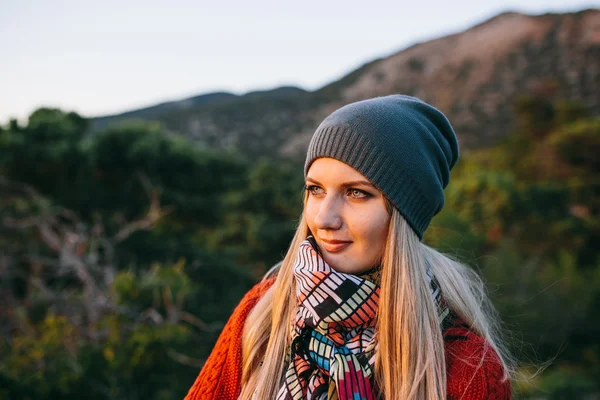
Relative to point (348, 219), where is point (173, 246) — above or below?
below

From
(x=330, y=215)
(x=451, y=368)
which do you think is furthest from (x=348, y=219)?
(x=451, y=368)

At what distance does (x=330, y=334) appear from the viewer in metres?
1.33

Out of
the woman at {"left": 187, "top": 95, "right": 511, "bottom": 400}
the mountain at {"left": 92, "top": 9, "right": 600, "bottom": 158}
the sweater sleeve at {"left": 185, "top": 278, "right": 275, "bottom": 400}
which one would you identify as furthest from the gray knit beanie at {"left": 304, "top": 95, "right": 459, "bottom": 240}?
the mountain at {"left": 92, "top": 9, "right": 600, "bottom": 158}

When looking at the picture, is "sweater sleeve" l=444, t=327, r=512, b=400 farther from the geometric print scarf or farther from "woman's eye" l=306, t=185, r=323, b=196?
"woman's eye" l=306, t=185, r=323, b=196

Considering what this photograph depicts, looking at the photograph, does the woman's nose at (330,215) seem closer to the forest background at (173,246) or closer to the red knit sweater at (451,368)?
the red knit sweater at (451,368)

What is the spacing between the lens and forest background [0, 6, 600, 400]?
177 inches

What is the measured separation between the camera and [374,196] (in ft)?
4.38

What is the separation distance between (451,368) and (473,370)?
0.20ft

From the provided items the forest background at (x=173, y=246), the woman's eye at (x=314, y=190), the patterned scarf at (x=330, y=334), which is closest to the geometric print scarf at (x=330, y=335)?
the patterned scarf at (x=330, y=334)

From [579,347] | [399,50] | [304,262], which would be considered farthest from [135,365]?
[399,50]

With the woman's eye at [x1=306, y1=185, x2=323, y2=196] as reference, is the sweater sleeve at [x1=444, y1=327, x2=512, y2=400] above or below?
below

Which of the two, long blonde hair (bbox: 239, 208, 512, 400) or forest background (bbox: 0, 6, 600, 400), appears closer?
long blonde hair (bbox: 239, 208, 512, 400)

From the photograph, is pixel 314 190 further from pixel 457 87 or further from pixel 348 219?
pixel 457 87

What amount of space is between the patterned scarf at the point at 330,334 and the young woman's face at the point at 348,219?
1.7 inches
